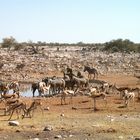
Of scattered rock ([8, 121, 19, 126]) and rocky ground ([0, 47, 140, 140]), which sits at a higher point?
scattered rock ([8, 121, 19, 126])

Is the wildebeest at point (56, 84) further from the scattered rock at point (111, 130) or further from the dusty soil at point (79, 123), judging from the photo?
the scattered rock at point (111, 130)

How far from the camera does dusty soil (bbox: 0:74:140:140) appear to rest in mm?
18891

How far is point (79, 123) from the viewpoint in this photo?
21.7 m

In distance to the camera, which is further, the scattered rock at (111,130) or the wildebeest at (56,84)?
the wildebeest at (56,84)

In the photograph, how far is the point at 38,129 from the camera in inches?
789

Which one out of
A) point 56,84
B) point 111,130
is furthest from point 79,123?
point 56,84

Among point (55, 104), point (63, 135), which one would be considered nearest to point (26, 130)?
point (63, 135)

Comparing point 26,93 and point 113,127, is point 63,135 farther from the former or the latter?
point 26,93

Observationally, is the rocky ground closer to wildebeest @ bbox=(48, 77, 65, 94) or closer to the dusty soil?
the dusty soil

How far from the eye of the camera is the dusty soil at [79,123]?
18.9 m

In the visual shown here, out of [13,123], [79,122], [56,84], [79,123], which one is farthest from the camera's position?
[56,84]

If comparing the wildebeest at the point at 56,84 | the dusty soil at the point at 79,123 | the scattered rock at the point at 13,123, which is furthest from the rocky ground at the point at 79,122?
the wildebeest at the point at 56,84

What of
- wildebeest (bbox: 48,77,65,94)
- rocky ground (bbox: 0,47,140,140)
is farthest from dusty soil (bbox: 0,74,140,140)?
wildebeest (bbox: 48,77,65,94)

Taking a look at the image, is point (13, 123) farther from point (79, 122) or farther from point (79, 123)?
point (79, 122)
